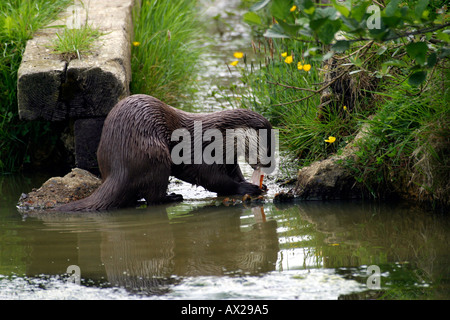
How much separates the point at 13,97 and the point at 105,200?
1.47m

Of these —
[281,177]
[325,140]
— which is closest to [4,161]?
[281,177]

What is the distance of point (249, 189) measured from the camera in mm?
4344

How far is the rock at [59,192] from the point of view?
4.11 metres

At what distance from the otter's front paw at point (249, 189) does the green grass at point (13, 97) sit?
1671mm

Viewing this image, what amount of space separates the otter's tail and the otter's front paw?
2.54ft

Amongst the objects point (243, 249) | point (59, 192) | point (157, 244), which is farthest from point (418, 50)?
point (59, 192)

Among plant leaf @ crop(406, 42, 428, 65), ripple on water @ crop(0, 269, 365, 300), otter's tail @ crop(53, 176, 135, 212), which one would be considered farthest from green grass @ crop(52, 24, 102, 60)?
plant leaf @ crop(406, 42, 428, 65)

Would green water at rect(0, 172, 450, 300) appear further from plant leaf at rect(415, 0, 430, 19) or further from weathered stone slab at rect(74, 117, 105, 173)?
plant leaf at rect(415, 0, 430, 19)

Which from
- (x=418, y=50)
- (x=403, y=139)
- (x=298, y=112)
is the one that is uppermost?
(x=418, y=50)

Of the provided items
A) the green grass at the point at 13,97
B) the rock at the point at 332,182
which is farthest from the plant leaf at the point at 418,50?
the green grass at the point at 13,97

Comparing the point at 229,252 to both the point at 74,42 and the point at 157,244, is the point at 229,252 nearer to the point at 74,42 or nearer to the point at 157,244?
the point at 157,244

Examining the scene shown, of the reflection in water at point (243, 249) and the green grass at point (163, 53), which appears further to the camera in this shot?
the green grass at point (163, 53)

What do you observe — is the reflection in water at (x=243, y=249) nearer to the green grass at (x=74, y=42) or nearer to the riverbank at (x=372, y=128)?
the riverbank at (x=372, y=128)
